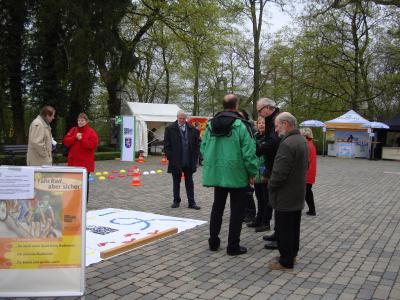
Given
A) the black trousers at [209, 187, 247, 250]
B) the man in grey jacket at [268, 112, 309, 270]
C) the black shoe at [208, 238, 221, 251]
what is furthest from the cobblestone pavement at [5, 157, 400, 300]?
the man in grey jacket at [268, 112, 309, 270]

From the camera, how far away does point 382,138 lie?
27.4 m

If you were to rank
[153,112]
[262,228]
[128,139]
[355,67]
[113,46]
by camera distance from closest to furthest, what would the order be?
[262,228]
[128,139]
[113,46]
[153,112]
[355,67]

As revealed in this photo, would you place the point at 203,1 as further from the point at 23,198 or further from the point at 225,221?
the point at 23,198

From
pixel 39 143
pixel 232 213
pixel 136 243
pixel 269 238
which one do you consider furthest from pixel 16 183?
pixel 269 238

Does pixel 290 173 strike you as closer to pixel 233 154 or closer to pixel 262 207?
pixel 233 154

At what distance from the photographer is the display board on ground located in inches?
223

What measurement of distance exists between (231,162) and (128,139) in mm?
14704

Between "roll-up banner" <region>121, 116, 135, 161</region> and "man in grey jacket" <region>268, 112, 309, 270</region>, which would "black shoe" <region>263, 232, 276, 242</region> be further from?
"roll-up banner" <region>121, 116, 135, 161</region>

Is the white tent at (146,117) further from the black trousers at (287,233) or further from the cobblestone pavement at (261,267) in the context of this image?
the black trousers at (287,233)

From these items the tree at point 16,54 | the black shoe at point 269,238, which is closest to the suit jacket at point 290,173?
the black shoe at point 269,238

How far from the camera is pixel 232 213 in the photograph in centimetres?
527

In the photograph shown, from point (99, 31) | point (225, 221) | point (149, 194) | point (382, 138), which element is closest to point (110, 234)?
point (225, 221)

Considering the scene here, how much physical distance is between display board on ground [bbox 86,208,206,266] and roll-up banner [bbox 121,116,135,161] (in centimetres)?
1137

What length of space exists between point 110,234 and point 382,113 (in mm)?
33307
